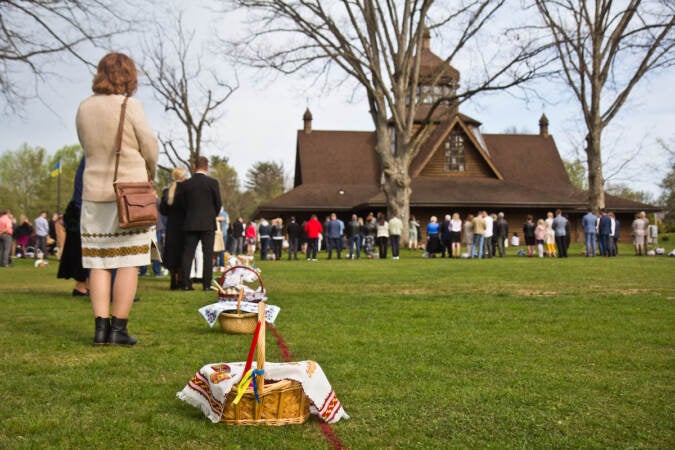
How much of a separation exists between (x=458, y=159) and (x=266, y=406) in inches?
1623

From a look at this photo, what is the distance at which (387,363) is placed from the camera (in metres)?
5.05

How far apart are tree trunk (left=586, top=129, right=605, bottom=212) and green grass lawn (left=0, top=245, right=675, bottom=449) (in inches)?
898

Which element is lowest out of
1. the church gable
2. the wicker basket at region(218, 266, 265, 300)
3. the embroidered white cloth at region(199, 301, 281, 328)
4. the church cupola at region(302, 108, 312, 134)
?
the embroidered white cloth at region(199, 301, 281, 328)

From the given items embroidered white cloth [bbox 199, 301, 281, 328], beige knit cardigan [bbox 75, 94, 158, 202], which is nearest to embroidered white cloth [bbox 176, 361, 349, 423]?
beige knit cardigan [bbox 75, 94, 158, 202]

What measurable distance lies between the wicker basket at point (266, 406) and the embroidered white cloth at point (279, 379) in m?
0.04

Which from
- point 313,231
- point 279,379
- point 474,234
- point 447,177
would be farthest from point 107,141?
point 447,177

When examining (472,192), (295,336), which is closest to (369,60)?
(472,192)

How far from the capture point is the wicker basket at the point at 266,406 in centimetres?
348

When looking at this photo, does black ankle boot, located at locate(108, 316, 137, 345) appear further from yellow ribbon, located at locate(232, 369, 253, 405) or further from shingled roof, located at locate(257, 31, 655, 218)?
shingled roof, located at locate(257, 31, 655, 218)

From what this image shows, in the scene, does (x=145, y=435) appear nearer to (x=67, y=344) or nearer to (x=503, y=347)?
(x=67, y=344)

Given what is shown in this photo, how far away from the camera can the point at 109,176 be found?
551 centimetres

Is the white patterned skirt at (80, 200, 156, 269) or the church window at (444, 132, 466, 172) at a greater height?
the church window at (444, 132, 466, 172)

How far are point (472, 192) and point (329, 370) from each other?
36716 mm

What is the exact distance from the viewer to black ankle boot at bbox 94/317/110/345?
5.62 metres
